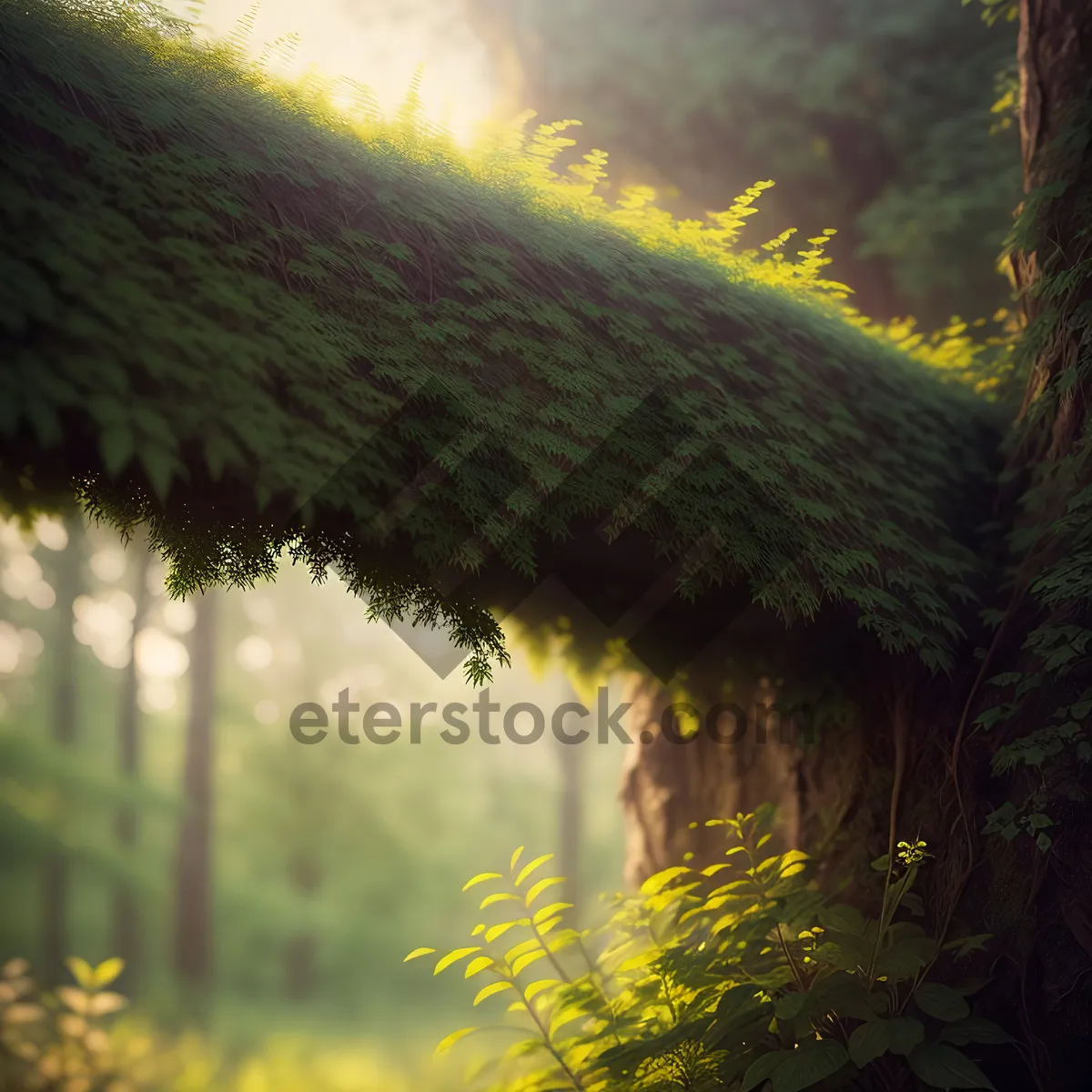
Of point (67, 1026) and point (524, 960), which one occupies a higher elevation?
point (524, 960)

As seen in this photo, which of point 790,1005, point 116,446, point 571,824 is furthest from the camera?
point 571,824

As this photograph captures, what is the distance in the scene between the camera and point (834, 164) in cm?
930

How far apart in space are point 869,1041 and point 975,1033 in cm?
43

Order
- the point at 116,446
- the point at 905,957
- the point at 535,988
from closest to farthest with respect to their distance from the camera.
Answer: the point at 116,446
the point at 905,957
the point at 535,988

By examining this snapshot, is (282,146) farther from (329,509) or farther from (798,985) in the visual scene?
(798,985)

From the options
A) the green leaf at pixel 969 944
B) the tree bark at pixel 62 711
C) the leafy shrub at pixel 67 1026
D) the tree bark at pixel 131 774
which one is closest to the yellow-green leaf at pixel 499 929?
the green leaf at pixel 969 944

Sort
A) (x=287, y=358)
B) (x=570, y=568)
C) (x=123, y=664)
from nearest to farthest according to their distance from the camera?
1. (x=287, y=358)
2. (x=570, y=568)
3. (x=123, y=664)

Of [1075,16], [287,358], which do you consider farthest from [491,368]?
[1075,16]

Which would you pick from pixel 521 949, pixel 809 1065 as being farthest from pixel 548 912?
pixel 809 1065

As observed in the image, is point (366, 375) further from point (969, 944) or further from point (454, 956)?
point (969, 944)

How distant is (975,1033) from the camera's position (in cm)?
294

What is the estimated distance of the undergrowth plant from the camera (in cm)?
286

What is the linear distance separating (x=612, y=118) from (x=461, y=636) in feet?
27.5

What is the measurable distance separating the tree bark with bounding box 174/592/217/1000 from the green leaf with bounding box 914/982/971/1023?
15.3 metres
